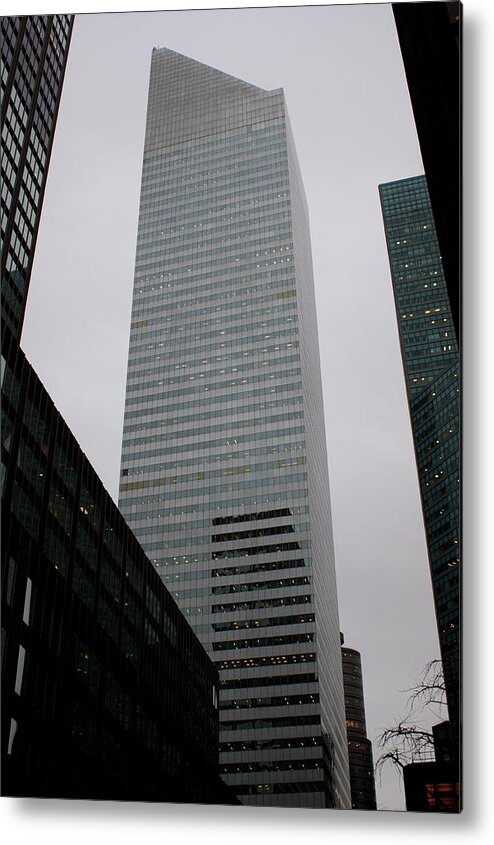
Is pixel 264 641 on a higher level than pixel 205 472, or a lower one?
lower

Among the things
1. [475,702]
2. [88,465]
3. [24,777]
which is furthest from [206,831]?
[88,465]

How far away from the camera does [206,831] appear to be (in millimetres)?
7898

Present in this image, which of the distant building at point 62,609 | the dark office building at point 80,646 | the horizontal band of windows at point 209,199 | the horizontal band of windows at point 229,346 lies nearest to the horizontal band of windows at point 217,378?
the horizontal band of windows at point 229,346

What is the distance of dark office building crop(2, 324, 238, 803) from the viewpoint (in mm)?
10172

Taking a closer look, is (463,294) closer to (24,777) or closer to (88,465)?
(24,777)

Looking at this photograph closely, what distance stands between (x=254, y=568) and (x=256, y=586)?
150 cm

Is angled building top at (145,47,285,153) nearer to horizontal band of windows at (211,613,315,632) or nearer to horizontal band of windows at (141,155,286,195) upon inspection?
horizontal band of windows at (141,155,286,195)

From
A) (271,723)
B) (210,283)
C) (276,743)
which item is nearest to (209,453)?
(210,283)

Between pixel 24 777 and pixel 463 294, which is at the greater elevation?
pixel 463 294

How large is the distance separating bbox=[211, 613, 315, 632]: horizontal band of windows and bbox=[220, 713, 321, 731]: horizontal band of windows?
7094mm

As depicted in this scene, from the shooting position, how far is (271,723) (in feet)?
195

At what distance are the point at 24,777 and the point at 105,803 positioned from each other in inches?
43.8

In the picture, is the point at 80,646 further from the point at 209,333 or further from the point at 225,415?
the point at 209,333

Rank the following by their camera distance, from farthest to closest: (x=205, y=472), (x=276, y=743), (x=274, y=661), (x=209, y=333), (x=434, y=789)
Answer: (x=209, y=333) → (x=205, y=472) → (x=274, y=661) → (x=276, y=743) → (x=434, y=789)
